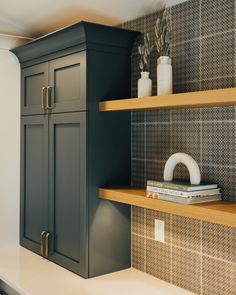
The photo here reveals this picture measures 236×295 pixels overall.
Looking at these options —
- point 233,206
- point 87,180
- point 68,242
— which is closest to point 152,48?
point 87,180

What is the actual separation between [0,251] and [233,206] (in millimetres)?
1809

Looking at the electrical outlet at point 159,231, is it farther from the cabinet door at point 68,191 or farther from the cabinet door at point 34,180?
the cabinet door at point 34,180

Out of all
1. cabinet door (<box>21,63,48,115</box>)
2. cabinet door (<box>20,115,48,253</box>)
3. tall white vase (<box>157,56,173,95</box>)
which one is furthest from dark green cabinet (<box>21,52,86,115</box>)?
tall white vase (<box>157,56,173,95</box>)

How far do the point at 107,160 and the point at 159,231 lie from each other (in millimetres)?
499

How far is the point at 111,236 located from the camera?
252 centimetres

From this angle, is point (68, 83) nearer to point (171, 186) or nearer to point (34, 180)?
point (34, 180)

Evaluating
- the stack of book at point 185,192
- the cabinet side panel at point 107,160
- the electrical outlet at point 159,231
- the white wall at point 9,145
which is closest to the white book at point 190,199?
the stack of book at point 185,192

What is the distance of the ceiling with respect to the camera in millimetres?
2365

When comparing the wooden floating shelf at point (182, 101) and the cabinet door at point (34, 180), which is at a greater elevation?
the wooden floating shelf at point (182, 101)

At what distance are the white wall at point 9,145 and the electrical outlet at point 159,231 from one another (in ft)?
3.93

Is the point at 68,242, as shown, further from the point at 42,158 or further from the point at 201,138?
the point at 201,138

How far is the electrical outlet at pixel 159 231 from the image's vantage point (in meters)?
2.39

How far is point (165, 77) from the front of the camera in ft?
7.00

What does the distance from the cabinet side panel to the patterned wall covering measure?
0.28 feet
